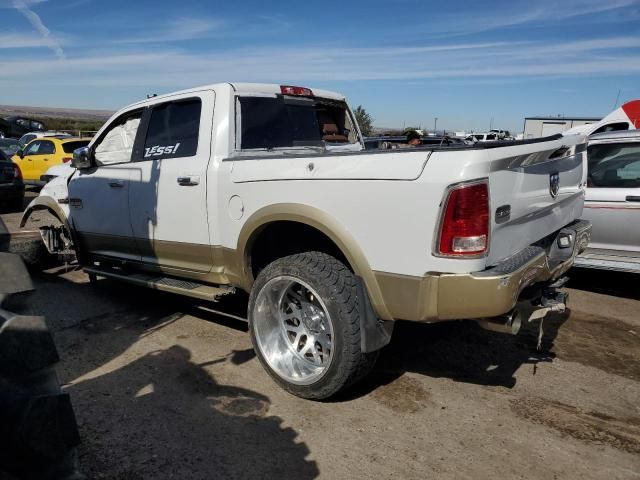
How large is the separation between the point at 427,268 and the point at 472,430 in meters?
1.11

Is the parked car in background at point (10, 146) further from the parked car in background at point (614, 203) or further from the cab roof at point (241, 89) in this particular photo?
the parked car in background at point (614, 203)

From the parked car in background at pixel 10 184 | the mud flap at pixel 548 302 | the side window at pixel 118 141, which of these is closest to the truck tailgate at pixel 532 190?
the mud flap at pixel 548 302

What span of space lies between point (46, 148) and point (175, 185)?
12118 mm

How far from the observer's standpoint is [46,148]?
14.5m

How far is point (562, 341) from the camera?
15.3 feet

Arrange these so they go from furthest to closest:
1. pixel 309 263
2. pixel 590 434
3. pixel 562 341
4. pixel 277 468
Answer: pixel 562 341, pixel 309 263, pixel 590 434, pixel 277 468

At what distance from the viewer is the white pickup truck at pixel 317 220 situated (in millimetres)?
2869

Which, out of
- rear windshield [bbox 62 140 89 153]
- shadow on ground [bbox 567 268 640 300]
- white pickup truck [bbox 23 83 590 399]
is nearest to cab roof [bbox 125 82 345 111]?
white pickup truck [bbox 23 83 590 399]

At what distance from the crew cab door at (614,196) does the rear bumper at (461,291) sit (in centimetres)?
301

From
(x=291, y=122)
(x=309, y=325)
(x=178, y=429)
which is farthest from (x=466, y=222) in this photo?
(x=291, y=122)

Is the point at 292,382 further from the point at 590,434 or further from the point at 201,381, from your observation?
the point at 590,434

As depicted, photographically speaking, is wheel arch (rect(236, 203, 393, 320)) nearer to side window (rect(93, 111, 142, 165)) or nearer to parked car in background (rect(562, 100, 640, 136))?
side window (rect(93, 111, 142, 165))

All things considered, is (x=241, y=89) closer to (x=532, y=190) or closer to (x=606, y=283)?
(x=532, y=190)

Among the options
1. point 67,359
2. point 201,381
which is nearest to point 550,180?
point 201,381
